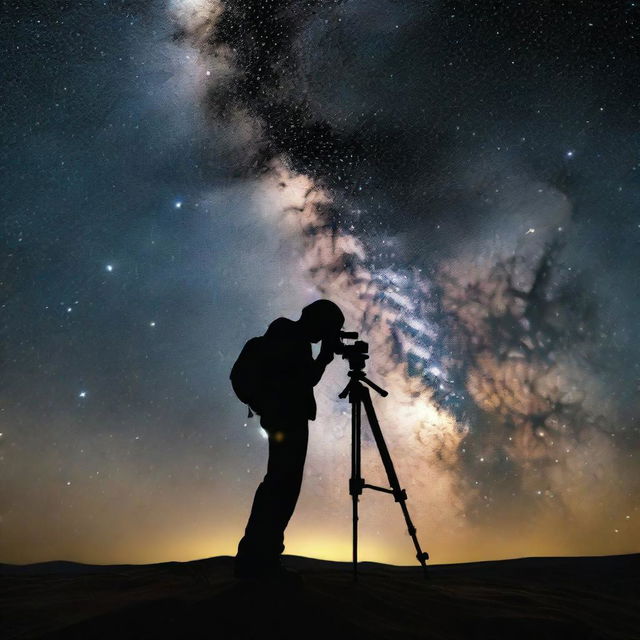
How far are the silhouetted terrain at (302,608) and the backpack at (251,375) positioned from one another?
47.0 inches

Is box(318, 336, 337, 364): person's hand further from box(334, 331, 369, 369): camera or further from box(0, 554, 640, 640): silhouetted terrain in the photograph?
box(0, 554, 640, 640): silhouetted terrain

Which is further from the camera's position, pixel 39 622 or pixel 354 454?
pixel 354 454

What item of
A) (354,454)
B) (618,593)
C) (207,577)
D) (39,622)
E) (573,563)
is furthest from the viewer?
(573,563)

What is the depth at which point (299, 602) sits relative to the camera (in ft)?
7.69

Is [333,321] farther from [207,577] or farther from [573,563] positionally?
[573,563]

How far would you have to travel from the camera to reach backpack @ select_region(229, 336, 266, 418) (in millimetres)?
3051

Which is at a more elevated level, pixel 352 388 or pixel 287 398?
pixel 352 388

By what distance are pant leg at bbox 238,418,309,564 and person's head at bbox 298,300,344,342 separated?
27.7 inches

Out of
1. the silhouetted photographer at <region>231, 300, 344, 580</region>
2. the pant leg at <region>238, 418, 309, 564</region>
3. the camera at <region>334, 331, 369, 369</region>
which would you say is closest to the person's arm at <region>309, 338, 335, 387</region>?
the silhouetted photographer at <region>231, 300, 344, 580</region>

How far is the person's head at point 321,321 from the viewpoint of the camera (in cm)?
330

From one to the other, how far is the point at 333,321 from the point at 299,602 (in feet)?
6.23

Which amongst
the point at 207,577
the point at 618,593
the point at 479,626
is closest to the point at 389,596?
the point at 479,626

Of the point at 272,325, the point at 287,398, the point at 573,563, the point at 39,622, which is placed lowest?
the point at 39,622

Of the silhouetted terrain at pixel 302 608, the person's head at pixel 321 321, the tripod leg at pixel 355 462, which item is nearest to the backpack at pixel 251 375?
the person's head at pixel 321 321
